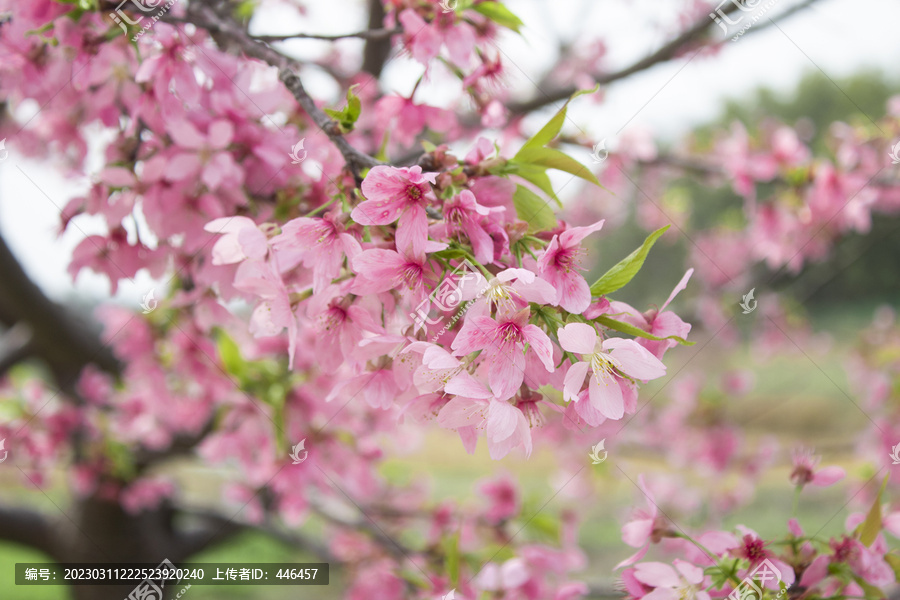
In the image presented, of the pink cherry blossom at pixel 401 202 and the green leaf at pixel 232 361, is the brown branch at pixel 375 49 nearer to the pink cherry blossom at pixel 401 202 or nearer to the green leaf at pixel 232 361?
the green leaf at pixel 232 361

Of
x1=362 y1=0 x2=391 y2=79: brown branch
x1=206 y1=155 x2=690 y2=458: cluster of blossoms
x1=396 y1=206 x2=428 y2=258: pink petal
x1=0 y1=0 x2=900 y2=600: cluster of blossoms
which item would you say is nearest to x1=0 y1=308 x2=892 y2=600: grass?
x1=0 y1=0 x2=900 y2=600: cluster of blossoms

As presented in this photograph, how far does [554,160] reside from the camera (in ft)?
1.77

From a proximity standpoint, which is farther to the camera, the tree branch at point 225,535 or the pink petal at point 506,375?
the tree branch at point 225,535

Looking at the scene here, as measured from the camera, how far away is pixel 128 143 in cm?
76

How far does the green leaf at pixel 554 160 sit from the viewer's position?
0.53m

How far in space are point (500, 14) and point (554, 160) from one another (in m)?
0.25

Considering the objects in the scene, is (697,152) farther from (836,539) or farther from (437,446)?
(437,446)

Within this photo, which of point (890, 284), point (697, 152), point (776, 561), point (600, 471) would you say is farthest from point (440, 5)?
point (890, 284)

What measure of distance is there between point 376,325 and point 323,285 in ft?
0.20

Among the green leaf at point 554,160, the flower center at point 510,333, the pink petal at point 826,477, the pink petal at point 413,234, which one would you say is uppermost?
the green leaf at point 554,160

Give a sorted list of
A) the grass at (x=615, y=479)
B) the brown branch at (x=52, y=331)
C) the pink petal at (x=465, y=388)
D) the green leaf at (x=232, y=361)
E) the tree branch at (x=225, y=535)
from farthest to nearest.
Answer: the grass at (x=615, y=479)
the tree branch at (x=225, y=535)
the brown branch at (x=52, y=331)
the green leaf at (x=232, y=361)
the pink petal at (x=465, y=388)

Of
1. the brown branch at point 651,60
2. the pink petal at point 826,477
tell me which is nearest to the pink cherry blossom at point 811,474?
the pink petal at point 826,477

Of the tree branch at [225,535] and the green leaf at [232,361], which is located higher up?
the green leaf at [232,361]

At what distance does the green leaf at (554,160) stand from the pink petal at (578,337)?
17 cm
